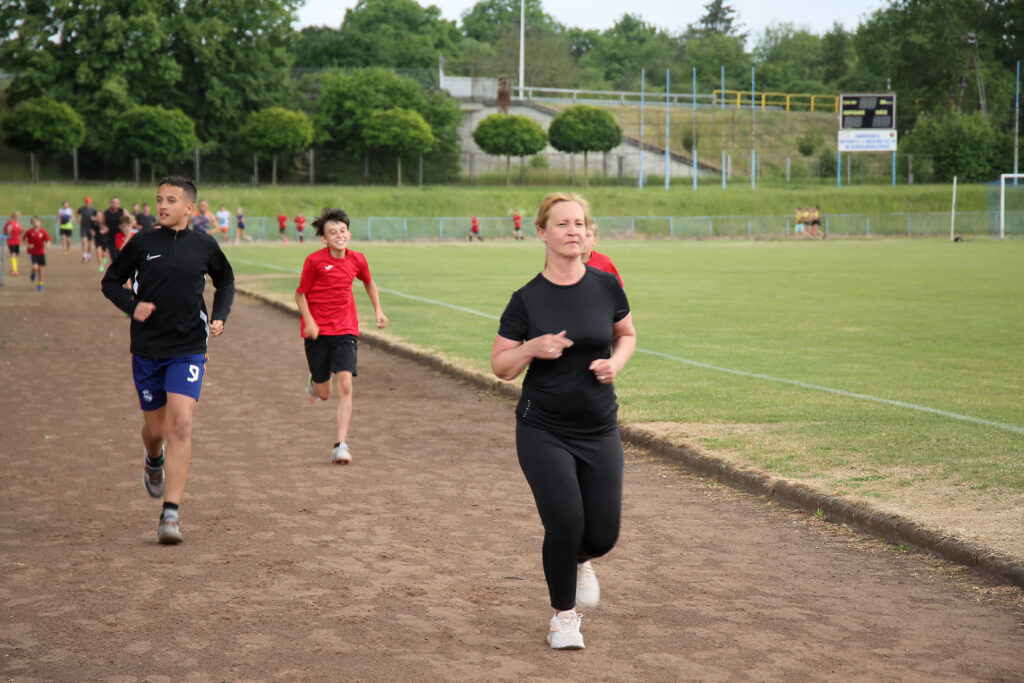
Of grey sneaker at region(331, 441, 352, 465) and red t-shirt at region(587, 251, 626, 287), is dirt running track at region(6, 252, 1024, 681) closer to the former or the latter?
grey sneaker at region(331, 441, 352, 465)

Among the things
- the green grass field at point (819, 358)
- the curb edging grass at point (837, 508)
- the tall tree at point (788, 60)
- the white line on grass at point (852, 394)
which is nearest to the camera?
the curb edging grass at point (837, 508)

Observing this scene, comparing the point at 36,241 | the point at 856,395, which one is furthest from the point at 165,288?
the point at 36,241

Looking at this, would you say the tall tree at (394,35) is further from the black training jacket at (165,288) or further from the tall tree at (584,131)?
the black training jacket at (165,288)

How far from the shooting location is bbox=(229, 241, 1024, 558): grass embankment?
761 cm

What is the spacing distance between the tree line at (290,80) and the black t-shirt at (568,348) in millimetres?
64153

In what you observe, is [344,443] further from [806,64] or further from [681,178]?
[806,64]

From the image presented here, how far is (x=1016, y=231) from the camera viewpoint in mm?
63688

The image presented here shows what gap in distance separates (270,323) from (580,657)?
16.1 m

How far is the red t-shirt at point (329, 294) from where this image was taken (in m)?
8.88

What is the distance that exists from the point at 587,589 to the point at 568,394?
1.00m

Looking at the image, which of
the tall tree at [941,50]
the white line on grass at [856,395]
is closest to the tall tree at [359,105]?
the tall tree at [941,50]

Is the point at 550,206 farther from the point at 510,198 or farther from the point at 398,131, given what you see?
the point at 398,131

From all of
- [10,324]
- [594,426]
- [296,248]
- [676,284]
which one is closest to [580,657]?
[594,426]

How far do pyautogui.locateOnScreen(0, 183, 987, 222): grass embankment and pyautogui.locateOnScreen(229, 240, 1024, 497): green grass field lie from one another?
33.8 m
